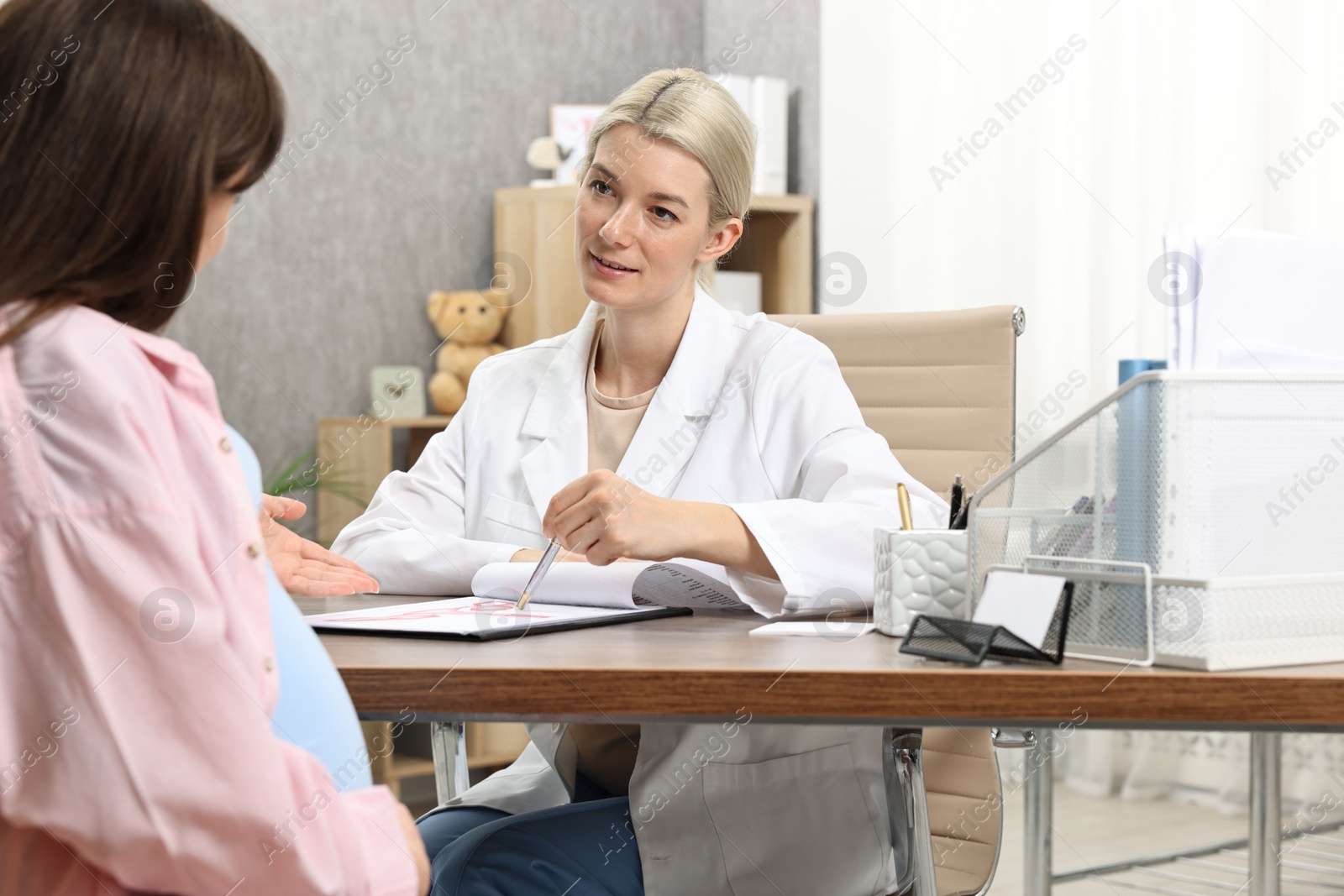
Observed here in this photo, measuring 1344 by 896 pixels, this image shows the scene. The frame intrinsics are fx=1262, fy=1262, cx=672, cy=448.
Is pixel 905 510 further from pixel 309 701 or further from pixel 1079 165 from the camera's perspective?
pixel 1079 165

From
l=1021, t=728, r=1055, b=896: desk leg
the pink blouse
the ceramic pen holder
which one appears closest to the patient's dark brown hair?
the pink blouse

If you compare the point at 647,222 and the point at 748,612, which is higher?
the point at 647,222

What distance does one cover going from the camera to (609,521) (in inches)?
42.2

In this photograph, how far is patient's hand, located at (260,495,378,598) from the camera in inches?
45.1

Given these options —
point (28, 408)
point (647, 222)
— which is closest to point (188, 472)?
point (28, 408)

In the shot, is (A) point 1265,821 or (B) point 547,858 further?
(A) point 1265,821

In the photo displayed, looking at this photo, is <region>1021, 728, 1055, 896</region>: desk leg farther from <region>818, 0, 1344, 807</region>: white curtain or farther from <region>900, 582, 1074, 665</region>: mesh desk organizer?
<region>818, 0, 1344, 807</region>: white curtain

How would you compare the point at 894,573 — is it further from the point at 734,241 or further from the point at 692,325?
the point at 734,241

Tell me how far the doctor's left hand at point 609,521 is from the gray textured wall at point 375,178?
8.73ft

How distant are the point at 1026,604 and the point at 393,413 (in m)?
3.00

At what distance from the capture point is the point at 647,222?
5.09 ft

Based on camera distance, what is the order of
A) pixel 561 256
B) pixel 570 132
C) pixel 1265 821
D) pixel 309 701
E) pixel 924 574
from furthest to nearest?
pixel 570 132 < pixel 561 256 < pixel 1265 821 < pixel 924 574 < pixel 309 701

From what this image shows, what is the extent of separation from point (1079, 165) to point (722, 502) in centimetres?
186

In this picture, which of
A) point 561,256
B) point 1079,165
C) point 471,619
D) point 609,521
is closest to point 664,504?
point 609,521
